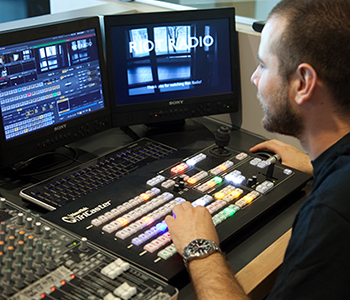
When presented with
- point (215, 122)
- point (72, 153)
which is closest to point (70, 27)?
point (72, 153)

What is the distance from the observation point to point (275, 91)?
1201 millimetres

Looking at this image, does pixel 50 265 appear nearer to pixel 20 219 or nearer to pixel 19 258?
pixel 19 258

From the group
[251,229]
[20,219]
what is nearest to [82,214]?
[20,219]

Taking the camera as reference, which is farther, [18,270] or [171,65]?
[171,65]

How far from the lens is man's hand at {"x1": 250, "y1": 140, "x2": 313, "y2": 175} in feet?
5.43

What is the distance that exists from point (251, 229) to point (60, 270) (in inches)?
22.7

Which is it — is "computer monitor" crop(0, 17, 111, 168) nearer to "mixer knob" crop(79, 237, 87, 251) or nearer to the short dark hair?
"mixer knob" crop(79, 237, 87, 251)

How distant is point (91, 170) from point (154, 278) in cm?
61

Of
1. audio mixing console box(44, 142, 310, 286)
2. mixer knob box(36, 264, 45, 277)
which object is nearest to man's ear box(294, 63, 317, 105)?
audio mixing console box(44, 142, 310, 286)

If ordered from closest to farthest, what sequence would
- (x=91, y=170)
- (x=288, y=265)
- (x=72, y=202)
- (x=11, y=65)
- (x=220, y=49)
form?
(x=288, y=265)
(x=72, y=202)
(x=11, y=65)
(x=91, y=170)
(x=220, y=49)

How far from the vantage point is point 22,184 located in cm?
154

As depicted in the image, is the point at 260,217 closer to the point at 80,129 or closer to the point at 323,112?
the point at 323,112

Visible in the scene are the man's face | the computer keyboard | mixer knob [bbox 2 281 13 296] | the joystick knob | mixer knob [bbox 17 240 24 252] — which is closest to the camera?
mixer knob [bbox 2 281 13 296]

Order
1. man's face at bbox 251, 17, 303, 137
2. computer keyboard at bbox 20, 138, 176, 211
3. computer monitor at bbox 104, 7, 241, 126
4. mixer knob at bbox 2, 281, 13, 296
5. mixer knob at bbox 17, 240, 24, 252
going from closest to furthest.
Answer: mixer knob at bbox 2, 281, 13, 296, mixer knob at bbox 17, 240, 24, 252, man's face at bbox 251, 17, 303, 137, computer keyboard at bbox 20, 138, 176, 211, computer monitor at bbox 104, 7, 241, 126
